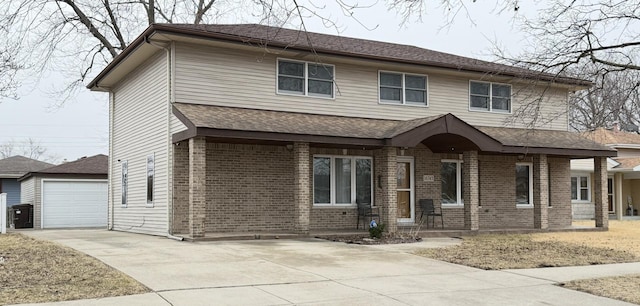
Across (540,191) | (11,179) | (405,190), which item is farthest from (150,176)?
(11,179)

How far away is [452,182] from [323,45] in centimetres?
634

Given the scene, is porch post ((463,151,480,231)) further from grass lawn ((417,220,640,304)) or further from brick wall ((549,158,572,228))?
brick wall ((549,158,572,228))

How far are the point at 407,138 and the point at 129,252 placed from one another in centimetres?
801

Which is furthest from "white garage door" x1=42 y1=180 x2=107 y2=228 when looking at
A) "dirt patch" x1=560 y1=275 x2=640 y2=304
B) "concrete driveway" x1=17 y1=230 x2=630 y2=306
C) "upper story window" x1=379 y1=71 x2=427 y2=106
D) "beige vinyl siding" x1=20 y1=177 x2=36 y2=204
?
"dirt patch" x1=560 y1=275 x2=640 y2=304

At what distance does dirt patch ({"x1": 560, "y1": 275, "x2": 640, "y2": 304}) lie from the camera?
891cm

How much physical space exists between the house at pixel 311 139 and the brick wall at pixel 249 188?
31 millimetres

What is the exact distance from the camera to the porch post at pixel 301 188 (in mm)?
16578

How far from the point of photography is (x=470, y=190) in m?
18.8

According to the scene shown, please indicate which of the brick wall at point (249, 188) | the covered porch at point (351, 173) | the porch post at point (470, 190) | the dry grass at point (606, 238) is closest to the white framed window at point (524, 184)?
the covered porch at point (351, 173)

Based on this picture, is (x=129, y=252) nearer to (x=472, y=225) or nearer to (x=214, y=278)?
(x=214, y=278)

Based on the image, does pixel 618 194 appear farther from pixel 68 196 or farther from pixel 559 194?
pixel 68 196

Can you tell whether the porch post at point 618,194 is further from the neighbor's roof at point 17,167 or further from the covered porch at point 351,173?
the neighbor's roof at point 17,167

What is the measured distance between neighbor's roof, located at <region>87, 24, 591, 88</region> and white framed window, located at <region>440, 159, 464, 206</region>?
3.18 m

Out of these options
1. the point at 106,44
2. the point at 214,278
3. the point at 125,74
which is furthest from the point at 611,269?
the point at 106,44
